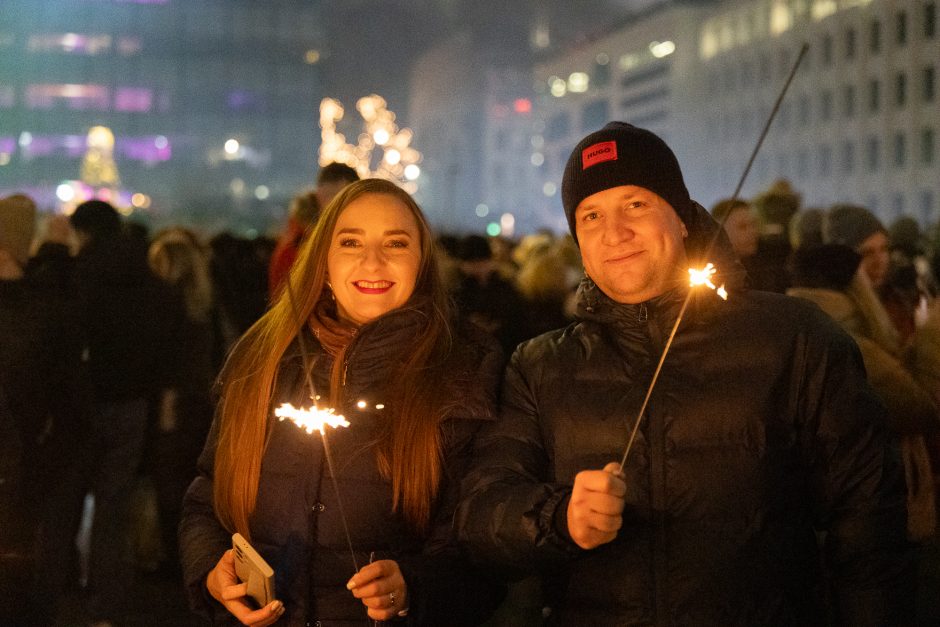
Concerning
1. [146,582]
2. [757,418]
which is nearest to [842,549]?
[757,418]

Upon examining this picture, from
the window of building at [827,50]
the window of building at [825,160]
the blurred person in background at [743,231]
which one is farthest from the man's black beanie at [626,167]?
the window of building at [827,50]

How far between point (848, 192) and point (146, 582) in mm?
62440

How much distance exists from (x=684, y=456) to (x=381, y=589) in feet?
2.96

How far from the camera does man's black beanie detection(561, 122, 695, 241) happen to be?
315 cm

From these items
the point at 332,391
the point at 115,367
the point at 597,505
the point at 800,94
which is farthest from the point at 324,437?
the point at 800,94

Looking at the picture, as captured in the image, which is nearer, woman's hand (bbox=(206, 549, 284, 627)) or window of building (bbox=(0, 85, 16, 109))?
woman's hand (bbox=(206, 549, 284, 627))

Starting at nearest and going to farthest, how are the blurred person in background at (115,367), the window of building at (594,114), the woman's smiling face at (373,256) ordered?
the woman's smiling face at (373,256)
the blurred person in background at (115,367)
the window of building at (594,114)

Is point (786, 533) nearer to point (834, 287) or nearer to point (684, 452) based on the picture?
point (684, 452)

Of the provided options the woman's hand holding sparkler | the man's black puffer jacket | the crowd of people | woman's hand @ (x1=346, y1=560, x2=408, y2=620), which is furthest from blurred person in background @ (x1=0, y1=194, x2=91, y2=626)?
the woman's hand holding sparkler

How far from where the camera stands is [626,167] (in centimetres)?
315

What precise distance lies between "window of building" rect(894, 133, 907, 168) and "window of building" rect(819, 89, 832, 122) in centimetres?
735

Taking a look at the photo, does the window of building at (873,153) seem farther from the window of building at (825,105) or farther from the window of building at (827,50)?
the window of building at (827,50)

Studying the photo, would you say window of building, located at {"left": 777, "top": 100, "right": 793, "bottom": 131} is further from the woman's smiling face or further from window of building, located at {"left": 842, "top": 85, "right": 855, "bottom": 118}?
the woman's smiling face

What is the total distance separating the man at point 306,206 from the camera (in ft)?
23.2
